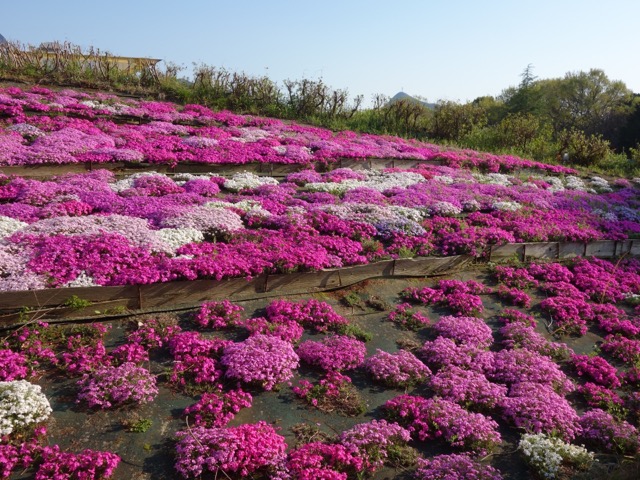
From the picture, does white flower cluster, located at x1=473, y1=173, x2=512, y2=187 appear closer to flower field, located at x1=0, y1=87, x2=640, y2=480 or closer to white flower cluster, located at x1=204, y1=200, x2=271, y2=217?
flower field, located at x1=0, y1=87, x2=640, y2=480

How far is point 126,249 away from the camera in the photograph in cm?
977

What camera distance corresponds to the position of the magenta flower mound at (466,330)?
8.92 meters

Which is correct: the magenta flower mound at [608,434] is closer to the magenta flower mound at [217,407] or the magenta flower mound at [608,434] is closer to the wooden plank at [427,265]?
the magenta flower mound at [217,407]

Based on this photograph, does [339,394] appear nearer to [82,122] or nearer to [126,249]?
[126,249]

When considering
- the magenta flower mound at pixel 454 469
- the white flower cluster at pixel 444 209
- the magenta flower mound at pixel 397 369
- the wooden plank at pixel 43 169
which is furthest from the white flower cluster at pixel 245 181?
the magenta flower mound at pixel 454 469

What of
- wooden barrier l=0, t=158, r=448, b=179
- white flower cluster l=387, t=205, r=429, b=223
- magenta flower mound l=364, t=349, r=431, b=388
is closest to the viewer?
magenta flower mound l=364, t=349, r=431, b=388

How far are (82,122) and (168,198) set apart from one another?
36.1ft

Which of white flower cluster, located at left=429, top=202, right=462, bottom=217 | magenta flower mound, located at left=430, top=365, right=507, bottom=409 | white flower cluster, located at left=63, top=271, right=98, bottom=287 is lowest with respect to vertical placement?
magenta flower mound, located at left=430, top=365, right=507, bottom=409

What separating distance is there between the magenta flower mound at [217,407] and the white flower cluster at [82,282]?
11.7 ft

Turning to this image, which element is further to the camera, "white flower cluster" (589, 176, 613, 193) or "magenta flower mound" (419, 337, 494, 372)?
"white flower cluster" (589, 176, 613, 193)

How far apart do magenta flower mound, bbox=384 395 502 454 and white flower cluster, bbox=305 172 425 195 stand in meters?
11.3

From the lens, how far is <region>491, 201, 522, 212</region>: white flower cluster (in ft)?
Answer: 54.1

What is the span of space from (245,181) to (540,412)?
13.1m

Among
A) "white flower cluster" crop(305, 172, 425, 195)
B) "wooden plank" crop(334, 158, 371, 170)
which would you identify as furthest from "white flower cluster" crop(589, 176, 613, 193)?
"wooden plank" crop(334, 158, 371, 170)
